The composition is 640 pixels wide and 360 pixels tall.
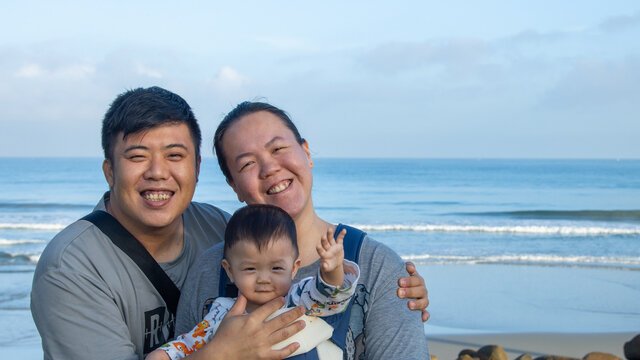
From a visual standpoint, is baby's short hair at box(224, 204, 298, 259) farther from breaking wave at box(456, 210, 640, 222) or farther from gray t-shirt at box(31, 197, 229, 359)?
breaking wave at box(456, 210, 640, 222)

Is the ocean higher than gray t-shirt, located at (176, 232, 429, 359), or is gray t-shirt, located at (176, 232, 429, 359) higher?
gray t-shirt, located at (176, 232, 429, 359)

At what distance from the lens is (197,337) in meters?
2.80

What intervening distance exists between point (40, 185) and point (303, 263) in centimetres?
4000

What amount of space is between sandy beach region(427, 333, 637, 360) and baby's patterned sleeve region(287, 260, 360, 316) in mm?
4823

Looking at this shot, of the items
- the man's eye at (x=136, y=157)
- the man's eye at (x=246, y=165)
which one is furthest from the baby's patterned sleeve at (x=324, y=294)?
the man's eye at (x=136, y=157)

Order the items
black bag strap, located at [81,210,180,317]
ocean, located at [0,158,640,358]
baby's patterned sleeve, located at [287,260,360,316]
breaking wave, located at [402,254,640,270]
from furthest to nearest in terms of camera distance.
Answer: breaking wave, located at [402,254,640,270], ocean, located at [0,158,640,358], black bag strap, located at [81,210,180,317], baby's patterned sleeve, located at [287,260,360,316]

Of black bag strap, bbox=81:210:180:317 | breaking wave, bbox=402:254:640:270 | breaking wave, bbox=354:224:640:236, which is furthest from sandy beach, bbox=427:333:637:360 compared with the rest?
breaking wave, bbox=354:224:640:236

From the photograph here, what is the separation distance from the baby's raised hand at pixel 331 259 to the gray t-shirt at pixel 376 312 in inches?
17.3

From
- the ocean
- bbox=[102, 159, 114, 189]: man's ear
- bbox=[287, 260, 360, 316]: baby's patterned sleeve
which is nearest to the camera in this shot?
bbox=[287, 260, 360, 316]: baby's patterned sleeve

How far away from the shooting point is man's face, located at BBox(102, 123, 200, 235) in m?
3.33

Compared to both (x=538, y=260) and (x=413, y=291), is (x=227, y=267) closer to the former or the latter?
(x=413, y=291)

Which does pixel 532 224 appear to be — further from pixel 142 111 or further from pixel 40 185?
pixel 40 185

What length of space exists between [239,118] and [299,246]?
0.74 m

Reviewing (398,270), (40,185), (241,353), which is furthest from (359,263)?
(40,185)
